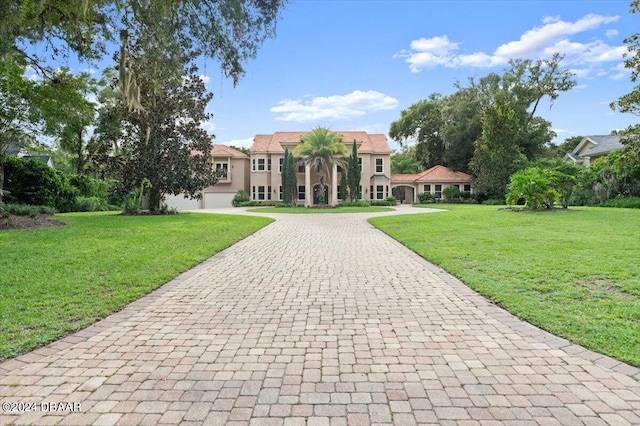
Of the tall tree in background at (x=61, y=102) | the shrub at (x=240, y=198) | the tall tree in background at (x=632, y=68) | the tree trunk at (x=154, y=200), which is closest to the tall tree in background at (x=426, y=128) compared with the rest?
the shrub at (x=240, y=198)

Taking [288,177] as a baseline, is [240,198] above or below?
below

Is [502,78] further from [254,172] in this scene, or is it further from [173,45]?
[173,45]

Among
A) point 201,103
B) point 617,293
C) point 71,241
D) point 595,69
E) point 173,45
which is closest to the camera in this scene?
point 617,293

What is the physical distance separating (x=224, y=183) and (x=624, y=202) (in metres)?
32.2

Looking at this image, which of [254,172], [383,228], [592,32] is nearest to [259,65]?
[383,228]

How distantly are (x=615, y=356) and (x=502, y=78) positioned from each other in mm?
41365

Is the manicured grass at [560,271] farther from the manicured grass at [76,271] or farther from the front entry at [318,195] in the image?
the front entry at [318,195]

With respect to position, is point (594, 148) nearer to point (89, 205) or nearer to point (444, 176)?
point (444, 176)

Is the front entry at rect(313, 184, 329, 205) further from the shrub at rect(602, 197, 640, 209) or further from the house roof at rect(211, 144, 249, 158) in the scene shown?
the shrub at rect(602, 197, 640, 209)

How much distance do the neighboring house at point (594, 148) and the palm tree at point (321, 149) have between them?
67.2 feet

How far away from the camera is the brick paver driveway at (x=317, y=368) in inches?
95.3

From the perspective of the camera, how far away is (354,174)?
111ft

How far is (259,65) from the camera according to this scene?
22.9 ft

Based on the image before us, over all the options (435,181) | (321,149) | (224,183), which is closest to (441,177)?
(435,181)
